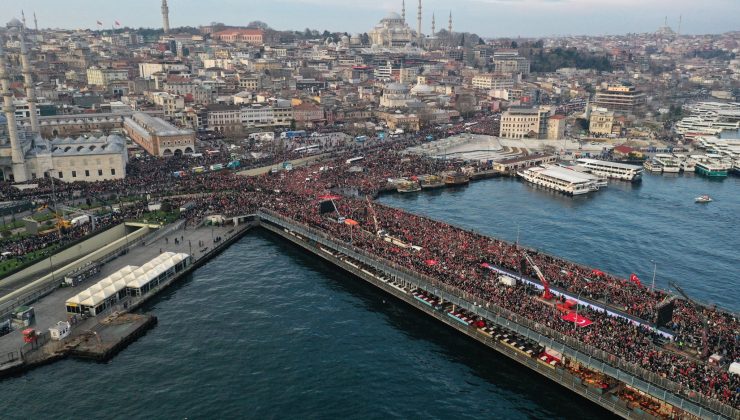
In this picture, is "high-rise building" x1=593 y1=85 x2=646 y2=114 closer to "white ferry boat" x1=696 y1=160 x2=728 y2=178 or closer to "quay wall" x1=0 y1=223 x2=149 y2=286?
"white ferry boat" x1=696 y1=160 x2=728 y2=178

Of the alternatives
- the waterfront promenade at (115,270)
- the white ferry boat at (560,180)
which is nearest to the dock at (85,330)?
the waterfront promenade at (115,270)

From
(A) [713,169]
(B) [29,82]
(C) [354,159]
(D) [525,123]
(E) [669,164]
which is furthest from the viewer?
(D) [525,123]

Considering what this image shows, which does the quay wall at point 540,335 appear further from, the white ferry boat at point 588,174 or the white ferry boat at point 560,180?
the white ferry boat at point 588,174

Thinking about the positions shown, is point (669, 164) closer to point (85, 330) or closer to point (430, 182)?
point (430, 182)

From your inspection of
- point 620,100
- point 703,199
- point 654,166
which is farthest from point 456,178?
point 620,100

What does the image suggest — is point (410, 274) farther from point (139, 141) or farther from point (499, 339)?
point (139, 141)

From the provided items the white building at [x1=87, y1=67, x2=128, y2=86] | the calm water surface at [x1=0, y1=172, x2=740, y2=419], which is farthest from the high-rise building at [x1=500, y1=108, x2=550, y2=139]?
the white building at [x1=87, y1=67, x2=128, y2=86]
